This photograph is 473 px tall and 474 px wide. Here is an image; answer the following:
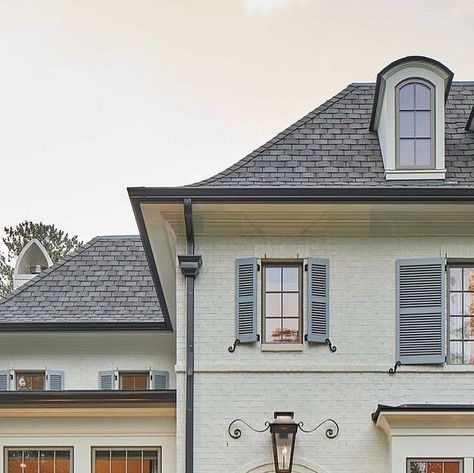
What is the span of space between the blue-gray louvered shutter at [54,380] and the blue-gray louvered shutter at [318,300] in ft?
26.3

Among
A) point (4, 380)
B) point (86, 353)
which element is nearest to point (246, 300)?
point (86, 353)

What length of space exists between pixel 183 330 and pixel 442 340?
311 cm

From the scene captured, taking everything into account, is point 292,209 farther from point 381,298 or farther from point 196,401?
point 196,401

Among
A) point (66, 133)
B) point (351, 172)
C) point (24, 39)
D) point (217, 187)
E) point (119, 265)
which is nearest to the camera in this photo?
point (217, 187)

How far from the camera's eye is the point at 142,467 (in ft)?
40.6

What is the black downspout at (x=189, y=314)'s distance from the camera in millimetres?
11094

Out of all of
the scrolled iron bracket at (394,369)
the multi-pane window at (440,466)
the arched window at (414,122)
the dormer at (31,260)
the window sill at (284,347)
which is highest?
the dormer at (31,260)

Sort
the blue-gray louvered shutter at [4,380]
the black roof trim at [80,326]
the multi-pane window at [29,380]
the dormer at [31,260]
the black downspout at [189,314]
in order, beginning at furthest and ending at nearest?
the dormer at [31,260] < the multi-pane window at [29,380] < the blue-gray louvered shutter at [4,380] < the black roof trim at [80,326] < the black downspout at [189,314]

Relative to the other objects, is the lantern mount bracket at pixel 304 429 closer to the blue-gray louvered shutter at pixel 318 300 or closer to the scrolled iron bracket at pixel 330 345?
the scrolled iron bracket at pixel 330 345

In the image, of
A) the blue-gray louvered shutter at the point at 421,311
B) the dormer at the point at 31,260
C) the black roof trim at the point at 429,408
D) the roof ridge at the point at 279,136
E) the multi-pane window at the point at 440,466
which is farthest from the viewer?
the dormer at the point at 31,260

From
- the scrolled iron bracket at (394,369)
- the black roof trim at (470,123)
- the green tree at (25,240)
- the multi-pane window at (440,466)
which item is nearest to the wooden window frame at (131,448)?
the scrolled iron bracket at (394,369)

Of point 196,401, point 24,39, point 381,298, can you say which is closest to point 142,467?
point 196,401

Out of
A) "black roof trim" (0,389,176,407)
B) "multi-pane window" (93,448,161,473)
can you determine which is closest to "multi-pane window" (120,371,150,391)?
"multi-pane window" (93,448,161,473)

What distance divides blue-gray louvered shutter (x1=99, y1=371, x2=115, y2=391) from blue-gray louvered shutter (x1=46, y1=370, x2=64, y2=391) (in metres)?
0.74
